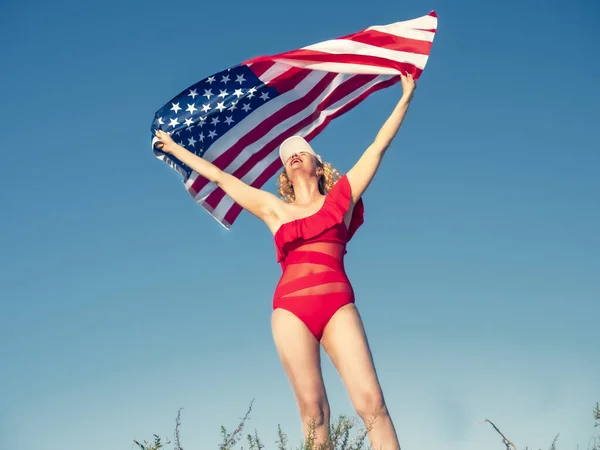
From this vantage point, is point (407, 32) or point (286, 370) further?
point (407, 32)

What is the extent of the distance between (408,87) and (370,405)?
291 cm

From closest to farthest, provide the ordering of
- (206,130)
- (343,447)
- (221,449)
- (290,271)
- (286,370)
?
(221,449) < (343,447) < (286,370) < (290,271) < (206,130)

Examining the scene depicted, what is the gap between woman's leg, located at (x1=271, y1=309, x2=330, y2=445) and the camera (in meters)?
4.82

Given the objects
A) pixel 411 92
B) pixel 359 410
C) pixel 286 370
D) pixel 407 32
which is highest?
pixel 407 32

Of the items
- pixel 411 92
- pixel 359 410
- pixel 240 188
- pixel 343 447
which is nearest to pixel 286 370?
pixel 359 410

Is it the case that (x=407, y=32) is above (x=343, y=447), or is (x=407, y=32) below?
above

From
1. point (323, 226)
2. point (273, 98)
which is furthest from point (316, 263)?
point (273, 98)

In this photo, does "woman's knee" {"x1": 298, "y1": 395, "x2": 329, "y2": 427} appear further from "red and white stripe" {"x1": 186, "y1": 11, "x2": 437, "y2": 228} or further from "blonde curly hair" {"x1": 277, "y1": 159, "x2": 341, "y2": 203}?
"red and white stripe" {"x1": 186, "y1": 11, "x2": 437, "y2": 228}

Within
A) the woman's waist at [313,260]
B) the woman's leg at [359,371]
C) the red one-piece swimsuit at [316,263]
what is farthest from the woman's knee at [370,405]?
the woman's waist at [313,260]

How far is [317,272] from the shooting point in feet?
17.2

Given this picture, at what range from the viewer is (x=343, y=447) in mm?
4125

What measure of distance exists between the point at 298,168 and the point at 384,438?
2.45 meters

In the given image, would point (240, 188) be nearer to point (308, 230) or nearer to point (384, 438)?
point (308, 230)

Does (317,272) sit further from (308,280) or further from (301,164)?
(301,164)
